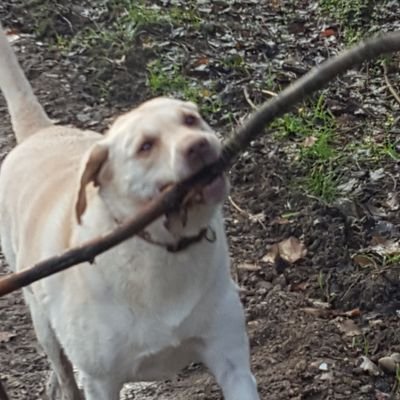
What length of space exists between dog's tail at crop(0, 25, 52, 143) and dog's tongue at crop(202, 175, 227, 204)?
1646mm

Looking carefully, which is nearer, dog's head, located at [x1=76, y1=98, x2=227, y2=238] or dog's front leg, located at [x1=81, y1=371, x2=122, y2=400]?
dog's head, located at [x1=76, y1=98, x2=227, y2=238]

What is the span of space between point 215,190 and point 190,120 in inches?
11.1

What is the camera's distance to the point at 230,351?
12.1 ft

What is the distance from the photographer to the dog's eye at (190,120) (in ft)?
11.2

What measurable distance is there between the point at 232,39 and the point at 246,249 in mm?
2308

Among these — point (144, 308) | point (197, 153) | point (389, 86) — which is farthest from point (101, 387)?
point (389, 86)

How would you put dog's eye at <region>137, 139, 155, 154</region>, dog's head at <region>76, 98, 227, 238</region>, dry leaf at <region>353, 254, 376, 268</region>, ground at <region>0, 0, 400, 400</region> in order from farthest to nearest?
dry leaf at <region>353, 254, 376, 268</region>, ground at <region>0, 0, 400, 400</region>, dog's eye at <region>137, 139, 155, 154</region>, dog's head at <region>76, 98, 227, 238</region>

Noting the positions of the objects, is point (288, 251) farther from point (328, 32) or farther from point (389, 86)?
point (328, 32)

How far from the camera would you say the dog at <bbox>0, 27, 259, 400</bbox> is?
11.1ft

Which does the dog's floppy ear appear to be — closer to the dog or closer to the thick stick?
the dog

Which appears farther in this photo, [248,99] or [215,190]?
[248,99]

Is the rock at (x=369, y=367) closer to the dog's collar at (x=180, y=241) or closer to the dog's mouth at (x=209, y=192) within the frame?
the dog's collar at (x=180, y=241)

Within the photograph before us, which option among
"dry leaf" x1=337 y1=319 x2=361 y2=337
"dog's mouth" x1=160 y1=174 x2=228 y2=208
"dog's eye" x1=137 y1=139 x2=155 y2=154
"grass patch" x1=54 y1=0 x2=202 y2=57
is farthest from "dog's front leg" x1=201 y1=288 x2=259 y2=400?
"grass patch" x1=54 y1=0 x2=202 y2=57

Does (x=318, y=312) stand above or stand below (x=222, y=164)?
below
